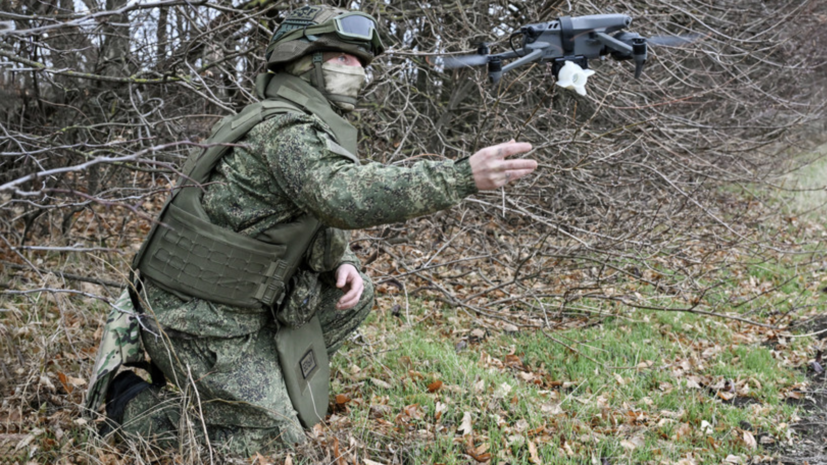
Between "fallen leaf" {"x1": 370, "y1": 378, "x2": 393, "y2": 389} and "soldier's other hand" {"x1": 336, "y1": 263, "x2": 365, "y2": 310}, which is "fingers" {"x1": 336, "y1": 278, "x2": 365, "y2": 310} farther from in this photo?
"fallen leaf" {"x1": 370, "y1": 378, "x2": 393, "y2": 389}

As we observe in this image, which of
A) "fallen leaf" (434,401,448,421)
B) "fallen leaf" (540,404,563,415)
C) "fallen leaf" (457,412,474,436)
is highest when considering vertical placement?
"fallen leaf" (457,412,474,436)

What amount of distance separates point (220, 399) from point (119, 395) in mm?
622

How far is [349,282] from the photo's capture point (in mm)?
3334

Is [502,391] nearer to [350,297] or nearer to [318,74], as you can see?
[350,297]

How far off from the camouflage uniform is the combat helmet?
392mm

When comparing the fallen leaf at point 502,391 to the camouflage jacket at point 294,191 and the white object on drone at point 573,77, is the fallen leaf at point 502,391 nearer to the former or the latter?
the camouflage jacket at point 294,191

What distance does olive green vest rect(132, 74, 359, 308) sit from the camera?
2842mm

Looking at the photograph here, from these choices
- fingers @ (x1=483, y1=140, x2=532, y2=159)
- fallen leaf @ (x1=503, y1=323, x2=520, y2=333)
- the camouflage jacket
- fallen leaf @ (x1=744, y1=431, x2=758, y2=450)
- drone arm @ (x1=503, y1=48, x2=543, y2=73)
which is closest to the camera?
fingers @ (x1=483, y1=140, x2=532, y2=159)

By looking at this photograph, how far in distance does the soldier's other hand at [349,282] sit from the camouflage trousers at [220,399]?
42cm

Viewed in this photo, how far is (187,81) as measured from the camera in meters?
4.50

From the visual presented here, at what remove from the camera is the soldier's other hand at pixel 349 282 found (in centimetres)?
320

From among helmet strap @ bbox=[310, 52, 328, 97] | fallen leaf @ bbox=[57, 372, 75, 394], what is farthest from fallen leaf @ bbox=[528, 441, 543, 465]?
fallen leaf @ bbox=[57, 372, 75, 394]

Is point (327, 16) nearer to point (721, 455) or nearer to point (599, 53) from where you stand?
point (599, 53)

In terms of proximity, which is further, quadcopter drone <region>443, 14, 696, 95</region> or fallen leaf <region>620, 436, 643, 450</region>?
fallen leaf <region>620, 436, 643, 450</region>
